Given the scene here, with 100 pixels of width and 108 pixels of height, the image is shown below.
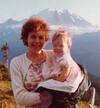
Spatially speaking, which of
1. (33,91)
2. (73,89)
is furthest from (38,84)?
(73,89)

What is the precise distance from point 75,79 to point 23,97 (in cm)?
64

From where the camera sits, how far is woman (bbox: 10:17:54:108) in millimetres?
5383

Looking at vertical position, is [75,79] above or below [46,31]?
below

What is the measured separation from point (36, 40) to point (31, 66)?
14.3 inches

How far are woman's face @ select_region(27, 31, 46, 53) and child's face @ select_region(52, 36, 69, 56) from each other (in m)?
0.15

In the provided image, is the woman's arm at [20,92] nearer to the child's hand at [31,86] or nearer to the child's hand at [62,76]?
the child's hand at [31,86]

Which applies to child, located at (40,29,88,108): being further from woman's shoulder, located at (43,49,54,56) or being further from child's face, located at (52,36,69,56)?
woman's shoulder, located at (43,49,54,56)

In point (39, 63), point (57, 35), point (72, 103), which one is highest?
point (57, 35)

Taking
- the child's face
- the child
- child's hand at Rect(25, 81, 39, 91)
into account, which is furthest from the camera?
child's hand at Rect(25, 81, 39, 91)

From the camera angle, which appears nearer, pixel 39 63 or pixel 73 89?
pixel 73 89

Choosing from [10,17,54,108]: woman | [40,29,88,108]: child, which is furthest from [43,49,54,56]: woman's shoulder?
[40,29,88,108]: child

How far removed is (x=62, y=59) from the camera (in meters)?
5.30

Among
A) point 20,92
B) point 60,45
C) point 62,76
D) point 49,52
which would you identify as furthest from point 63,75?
point 20,92

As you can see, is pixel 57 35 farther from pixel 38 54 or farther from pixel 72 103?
pixel 72 103
